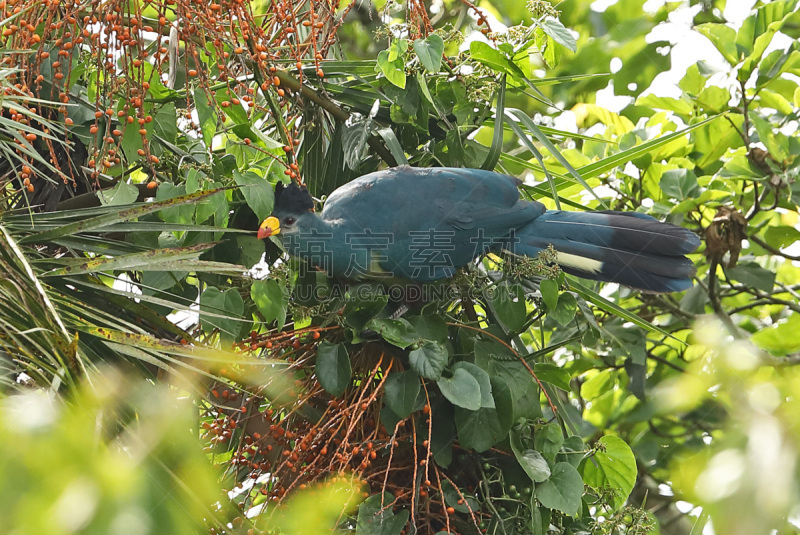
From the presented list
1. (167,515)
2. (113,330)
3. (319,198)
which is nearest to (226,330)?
(113,330)

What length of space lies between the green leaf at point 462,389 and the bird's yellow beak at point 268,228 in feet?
1.55

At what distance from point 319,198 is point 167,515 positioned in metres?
1.49

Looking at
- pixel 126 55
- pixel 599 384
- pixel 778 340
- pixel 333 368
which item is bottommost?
pixel 599 384

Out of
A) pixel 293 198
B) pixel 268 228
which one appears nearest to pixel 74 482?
pixel 268 228

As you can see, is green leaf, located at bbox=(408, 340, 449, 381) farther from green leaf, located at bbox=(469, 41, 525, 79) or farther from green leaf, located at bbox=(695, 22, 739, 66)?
green leaf, located at bbox=(695, 22, 739, 66)

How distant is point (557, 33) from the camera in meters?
1.53

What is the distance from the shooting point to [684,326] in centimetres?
249

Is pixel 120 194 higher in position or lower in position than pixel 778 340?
higher

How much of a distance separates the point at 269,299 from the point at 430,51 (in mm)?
575

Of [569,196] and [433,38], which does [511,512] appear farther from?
[569,196]

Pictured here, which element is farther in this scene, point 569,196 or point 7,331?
point 569,196

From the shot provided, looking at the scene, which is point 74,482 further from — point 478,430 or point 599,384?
point 599,384

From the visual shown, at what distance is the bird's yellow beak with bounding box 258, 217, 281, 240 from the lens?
1.52m

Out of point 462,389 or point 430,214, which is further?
point 430,214
